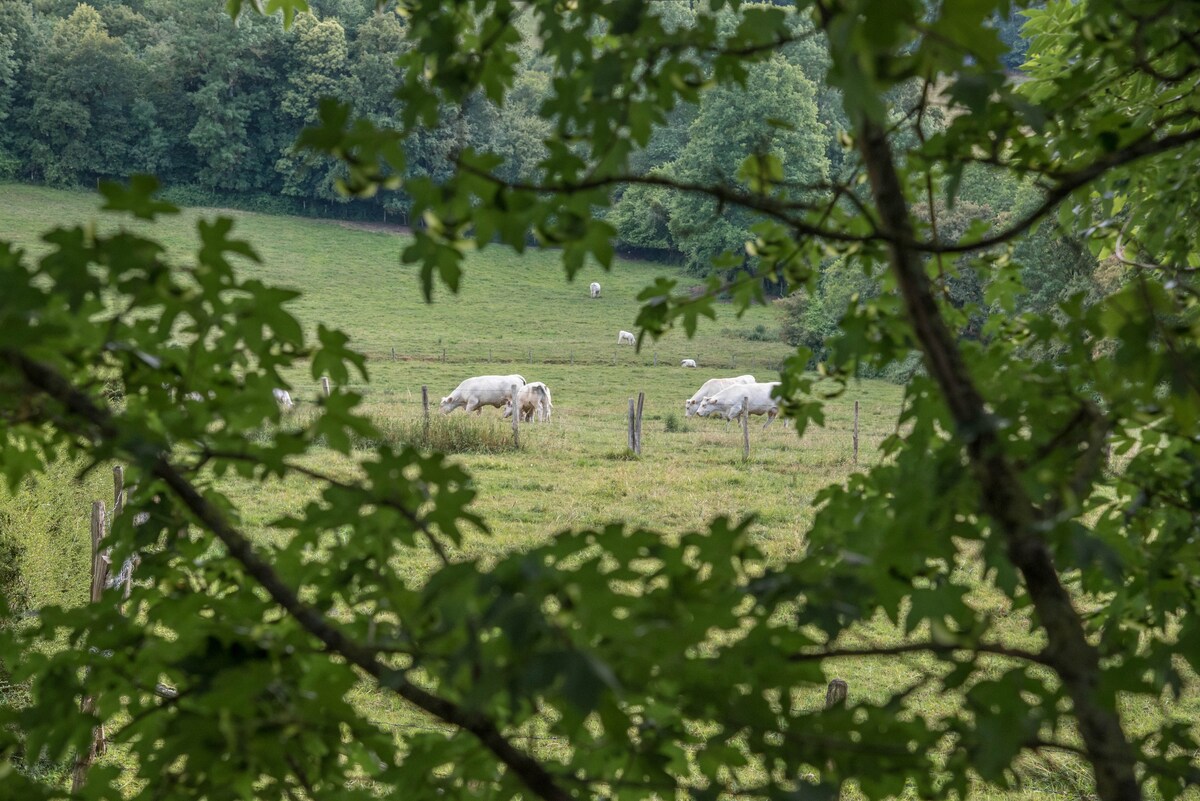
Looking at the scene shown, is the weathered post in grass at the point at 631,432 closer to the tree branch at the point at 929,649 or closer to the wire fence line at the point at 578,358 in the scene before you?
the wire fence line at the point at 578,358

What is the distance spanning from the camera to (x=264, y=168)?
6488 centimetres

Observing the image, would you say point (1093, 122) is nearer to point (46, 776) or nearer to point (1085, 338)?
point (1085, 338)

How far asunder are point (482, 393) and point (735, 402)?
640cm

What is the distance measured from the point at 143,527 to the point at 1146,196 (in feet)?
13.1

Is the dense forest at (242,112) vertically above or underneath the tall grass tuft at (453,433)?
above

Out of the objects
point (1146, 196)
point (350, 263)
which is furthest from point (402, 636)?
point (350, 263)

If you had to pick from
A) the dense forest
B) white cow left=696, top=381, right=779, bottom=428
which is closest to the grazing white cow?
white cow left=696, top=381, right=779, bottom=428

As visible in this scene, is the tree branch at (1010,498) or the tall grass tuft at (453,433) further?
the tall grass tuft at (453,433)

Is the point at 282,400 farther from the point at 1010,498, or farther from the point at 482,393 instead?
the point at 482,393

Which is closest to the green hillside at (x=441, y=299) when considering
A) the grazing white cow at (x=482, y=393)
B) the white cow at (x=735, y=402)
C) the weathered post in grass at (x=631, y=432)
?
the grazing white cow at (x=482, y=393)

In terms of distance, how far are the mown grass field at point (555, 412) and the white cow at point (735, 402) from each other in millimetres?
798

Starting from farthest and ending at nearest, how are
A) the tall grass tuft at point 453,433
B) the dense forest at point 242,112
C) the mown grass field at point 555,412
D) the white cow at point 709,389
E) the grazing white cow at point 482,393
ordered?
the dense forest at point 242,112 < the white cow at point 709,389 < the grazing white cow at point 482,393 < the tall grass tuft at point 453,433 < the mown grass field at point 555,412

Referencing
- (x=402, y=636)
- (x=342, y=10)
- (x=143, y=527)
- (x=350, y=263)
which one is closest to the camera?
(x=402, y=636)

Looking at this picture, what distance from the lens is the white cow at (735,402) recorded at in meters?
27.0
